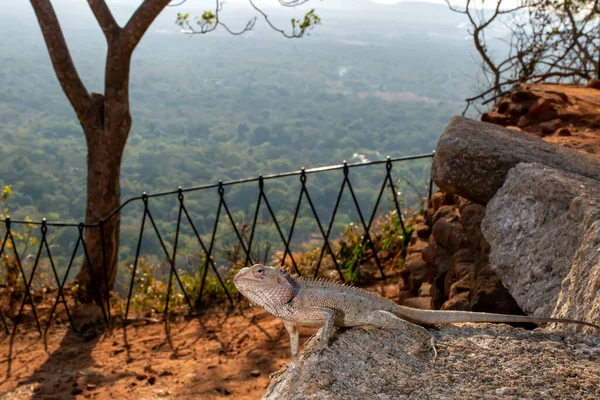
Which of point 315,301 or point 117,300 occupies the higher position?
A: point 315,301

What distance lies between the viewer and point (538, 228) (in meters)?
3.90

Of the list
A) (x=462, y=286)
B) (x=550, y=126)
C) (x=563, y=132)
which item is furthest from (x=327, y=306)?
(x=550, y=126)

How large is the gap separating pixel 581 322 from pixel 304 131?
92.5 ft

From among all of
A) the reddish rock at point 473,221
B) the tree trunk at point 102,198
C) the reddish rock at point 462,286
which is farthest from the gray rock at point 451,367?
the tree trunk at point 102,198

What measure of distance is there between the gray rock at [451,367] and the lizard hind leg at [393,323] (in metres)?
0.03

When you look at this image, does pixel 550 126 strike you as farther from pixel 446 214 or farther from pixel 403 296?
pixel 403 296

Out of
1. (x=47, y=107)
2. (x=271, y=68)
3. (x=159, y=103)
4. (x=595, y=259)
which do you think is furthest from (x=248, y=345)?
(x=271, y=68)

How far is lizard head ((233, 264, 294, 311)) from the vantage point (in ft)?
9.07

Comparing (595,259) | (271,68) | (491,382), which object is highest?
(271,68)

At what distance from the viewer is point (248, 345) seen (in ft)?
19.4

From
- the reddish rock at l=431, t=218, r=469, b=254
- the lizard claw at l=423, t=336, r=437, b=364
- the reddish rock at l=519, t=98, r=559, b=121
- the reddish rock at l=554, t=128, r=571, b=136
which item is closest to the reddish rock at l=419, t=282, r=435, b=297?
the reddish rock at l=431, t=218, r=469, b=254

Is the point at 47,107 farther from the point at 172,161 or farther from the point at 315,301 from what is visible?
the point at 315,301

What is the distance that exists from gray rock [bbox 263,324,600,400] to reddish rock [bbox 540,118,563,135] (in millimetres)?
3904

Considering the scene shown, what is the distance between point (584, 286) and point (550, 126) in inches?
145
